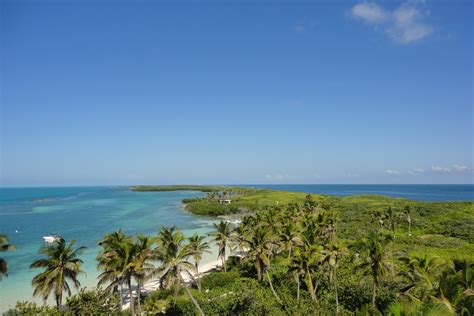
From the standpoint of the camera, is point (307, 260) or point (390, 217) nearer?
point (307, 260)

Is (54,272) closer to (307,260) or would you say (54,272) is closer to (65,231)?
(307,260)

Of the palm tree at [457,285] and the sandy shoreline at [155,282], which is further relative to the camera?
the sandy shoreline at [155,282]

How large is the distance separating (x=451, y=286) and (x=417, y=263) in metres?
12.4

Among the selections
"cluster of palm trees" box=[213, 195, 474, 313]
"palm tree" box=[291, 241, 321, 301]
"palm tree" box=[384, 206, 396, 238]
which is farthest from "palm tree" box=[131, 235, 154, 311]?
"palm tree" box=[384, 206, 396, 238]

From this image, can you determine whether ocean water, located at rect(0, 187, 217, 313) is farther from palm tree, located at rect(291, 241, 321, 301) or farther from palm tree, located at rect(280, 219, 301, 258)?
palm tree, located at rect(291, 241, 321, 301)

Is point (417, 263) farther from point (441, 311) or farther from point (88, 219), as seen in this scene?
point (88, 219)

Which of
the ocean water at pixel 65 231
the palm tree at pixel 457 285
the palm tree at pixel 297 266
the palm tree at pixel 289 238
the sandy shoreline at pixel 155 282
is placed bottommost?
the sandy shoreline at pixel 155 282

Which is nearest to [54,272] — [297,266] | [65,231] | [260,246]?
[260,246]

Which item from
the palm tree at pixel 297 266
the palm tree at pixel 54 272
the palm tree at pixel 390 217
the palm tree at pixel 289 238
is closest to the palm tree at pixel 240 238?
the palm tree at pixel 289 238

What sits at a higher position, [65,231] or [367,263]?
[367,263]

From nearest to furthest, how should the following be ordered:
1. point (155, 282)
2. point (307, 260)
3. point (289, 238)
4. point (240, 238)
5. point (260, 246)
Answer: point (307, 260)
point (260, 246)
point (289, 238)
point (240, 238)
point (155, 282)

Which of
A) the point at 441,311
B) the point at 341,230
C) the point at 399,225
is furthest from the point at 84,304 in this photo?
the point at 399,225

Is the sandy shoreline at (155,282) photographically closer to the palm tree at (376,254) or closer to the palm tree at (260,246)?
the palm tree at (260,246)

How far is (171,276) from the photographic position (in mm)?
30906
